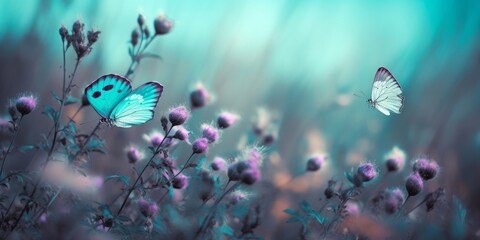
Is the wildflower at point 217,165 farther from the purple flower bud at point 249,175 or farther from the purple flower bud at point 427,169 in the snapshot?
the purple flower bud at point 427,169

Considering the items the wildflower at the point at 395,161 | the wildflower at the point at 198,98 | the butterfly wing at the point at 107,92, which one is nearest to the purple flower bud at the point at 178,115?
the butterfly wing at the point at 107,92

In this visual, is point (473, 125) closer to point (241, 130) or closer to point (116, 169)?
point (241, 130)

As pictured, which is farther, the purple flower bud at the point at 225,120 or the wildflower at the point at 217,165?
the purple flower bud at the point at 225,120

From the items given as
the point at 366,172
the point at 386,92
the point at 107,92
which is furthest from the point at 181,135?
the point at 386,92

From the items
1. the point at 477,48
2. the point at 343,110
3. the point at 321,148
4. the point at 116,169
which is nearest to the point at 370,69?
the point at 343,110

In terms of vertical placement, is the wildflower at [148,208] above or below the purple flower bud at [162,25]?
below

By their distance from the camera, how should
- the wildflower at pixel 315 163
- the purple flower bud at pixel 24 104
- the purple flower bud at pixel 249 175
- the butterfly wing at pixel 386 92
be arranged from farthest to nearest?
the wildflower at pixel 315 163 → the butterfly wing at pixel 386 92 → the purple flower bud at pixel 24 104 → the purple flower bud at pixel 249 175

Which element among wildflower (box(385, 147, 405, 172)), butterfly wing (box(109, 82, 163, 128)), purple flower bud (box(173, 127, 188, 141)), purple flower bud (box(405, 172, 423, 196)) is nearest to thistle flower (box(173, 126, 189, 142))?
purple flower bud (box(173, 127, 188, 141))
